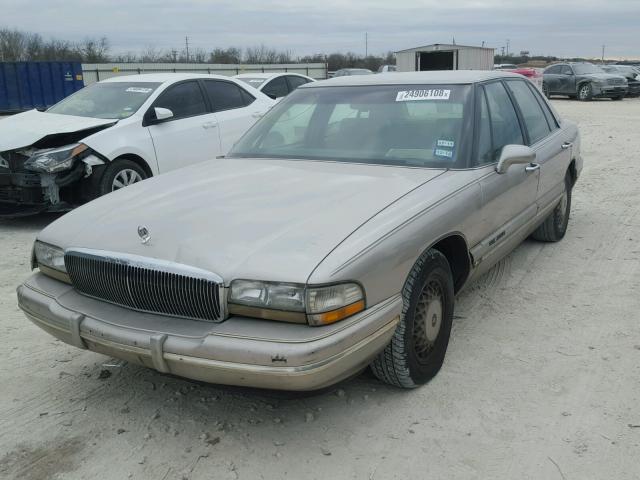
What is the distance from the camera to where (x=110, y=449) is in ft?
8.93

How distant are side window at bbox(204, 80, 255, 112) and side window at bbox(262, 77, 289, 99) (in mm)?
3036

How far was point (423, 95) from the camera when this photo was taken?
3.88 metres

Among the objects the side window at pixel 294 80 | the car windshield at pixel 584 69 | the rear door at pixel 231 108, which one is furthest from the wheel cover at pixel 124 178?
the car windshield at pixel 584 69

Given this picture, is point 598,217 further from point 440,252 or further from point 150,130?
point 150,130

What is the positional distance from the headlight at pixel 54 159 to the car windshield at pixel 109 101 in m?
0.84

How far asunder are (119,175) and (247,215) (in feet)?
13.8

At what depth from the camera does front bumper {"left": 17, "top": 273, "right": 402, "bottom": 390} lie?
235 centimetres

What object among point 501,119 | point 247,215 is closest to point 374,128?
point 501,119

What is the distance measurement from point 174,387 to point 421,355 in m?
1.33

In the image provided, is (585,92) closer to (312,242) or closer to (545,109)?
(545,109)

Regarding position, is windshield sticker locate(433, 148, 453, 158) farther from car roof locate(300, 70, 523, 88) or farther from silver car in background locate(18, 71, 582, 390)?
car roof locate(300, 70, 523, 88)

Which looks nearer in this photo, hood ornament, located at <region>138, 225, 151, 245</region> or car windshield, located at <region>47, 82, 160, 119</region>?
hood ornament, located at <region>138, 225, 151, 245</region>

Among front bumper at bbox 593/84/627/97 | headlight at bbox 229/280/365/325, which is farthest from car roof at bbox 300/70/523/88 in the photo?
front bumper at bbox 593/84/627/97

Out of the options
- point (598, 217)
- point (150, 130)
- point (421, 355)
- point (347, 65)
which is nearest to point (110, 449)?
point (421, 355)
